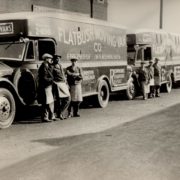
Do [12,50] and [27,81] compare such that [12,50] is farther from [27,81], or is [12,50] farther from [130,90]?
[130,90]

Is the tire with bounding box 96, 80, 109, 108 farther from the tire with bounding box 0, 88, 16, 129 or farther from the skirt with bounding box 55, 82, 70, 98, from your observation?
the tire with bounding box 0, 88, 16, 129

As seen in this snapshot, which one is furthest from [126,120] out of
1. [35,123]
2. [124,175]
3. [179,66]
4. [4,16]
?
[179,66]

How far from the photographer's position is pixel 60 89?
12555 millimetres

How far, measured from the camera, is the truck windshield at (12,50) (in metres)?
12.4

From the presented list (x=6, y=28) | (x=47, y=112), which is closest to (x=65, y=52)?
(x=6, y=28)

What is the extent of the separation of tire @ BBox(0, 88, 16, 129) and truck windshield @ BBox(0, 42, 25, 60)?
1.27 m


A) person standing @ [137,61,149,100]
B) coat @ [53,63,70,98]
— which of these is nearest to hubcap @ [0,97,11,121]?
coat @ [53,63,70,98]

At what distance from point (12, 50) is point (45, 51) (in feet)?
3.13

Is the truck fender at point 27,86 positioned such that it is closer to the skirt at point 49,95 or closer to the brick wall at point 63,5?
→ the skirt at point 49,95

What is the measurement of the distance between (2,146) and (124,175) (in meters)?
3.45

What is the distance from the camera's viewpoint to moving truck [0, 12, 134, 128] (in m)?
11.7

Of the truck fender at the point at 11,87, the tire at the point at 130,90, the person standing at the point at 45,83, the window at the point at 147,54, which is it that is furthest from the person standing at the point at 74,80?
the window at the point at 147,54

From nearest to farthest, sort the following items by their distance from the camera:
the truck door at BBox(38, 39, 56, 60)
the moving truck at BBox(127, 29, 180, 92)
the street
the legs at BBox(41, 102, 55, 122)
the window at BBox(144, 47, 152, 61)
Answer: the street < the legs at BBox(41, 102, 55, 122) < the truck door at BBox(38, 39, 56, 60) < the moving truck at BBox(127, 29, 180, 92) < the window at BBox(144, 47, 152, 61)

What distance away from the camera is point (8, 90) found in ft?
37.9
